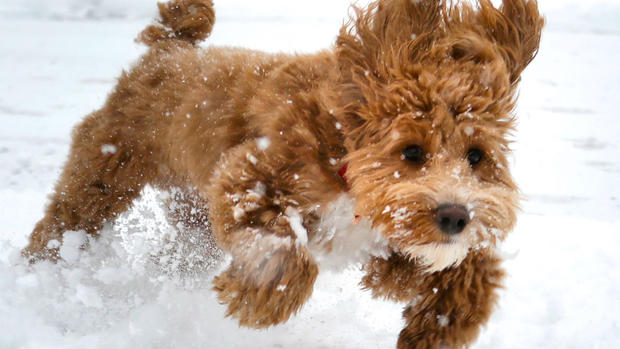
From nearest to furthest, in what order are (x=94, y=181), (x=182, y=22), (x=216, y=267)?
(x=94, y=181) → (x=182, y=22) → (x=216, y=267)

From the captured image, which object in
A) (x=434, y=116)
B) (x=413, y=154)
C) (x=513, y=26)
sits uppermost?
(x=513, y=26)

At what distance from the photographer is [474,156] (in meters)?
2.85

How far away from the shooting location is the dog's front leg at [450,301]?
3.18 meters

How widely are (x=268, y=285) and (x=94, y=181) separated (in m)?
1.76

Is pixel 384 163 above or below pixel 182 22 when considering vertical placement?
below

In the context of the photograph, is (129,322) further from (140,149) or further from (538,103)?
(538,103)

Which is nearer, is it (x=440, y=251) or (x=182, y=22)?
(x=440, y=251)

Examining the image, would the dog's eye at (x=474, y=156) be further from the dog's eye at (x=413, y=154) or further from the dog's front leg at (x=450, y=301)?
the dog's front leg at (x=450, y=301)

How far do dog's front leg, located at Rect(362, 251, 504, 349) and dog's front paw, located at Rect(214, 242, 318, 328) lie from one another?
571 millimetres

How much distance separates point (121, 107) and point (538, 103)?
21.5 ft

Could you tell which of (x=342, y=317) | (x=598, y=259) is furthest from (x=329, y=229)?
(x=598, y=259)

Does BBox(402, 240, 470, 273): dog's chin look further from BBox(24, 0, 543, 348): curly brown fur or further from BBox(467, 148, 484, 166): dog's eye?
BBox(467, 148, 484, 166): dog's eye

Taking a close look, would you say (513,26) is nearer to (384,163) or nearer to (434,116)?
(434,116)

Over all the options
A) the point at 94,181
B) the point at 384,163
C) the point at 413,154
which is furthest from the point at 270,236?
the point at 94,181
